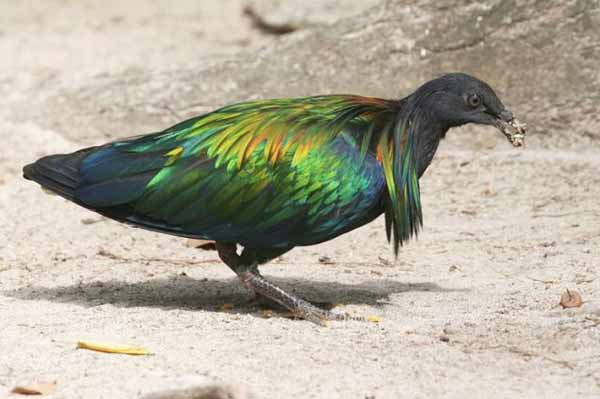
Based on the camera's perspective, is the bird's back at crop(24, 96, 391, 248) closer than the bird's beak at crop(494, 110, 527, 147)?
Yes

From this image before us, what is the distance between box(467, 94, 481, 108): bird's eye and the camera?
643 cm

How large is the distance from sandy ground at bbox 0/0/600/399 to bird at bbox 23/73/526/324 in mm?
426

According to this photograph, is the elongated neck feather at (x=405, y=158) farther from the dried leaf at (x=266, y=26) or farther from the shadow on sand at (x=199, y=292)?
the dried leaf at (x=266, y=26)

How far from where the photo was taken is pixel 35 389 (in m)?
5.05

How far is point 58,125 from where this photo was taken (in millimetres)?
10062

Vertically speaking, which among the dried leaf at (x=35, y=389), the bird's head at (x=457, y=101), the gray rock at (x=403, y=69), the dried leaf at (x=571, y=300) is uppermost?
the gray rock at (x=403, y=69)

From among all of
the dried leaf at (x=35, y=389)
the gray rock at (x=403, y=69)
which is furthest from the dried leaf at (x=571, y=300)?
the gray rock at (x=403, y=69)

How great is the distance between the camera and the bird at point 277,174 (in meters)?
6.10

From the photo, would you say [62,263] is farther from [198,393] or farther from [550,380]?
[550,380]

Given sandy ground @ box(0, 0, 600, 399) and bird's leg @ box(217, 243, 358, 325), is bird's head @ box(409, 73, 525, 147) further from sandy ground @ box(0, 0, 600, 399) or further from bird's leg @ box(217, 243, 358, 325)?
bird's leg @ box(217, 243, 358, 325)

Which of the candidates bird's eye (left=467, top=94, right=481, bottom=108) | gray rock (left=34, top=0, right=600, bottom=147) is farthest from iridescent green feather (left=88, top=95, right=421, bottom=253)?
gray rock (left=34, top=0, right=600, bottom=147)

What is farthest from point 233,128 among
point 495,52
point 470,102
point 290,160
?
point 495,52

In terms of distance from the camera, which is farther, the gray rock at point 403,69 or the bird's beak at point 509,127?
the gray rock at point 403,69

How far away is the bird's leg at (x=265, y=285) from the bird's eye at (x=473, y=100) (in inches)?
46.4
